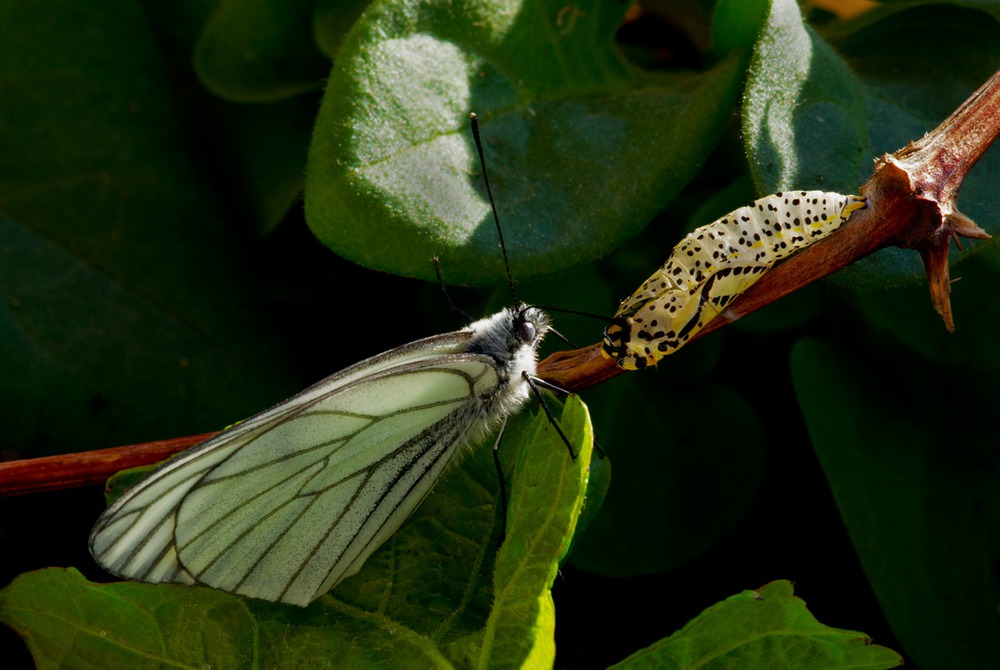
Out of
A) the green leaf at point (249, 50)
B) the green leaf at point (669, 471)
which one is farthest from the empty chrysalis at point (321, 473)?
the green leaf at point (249, 50)

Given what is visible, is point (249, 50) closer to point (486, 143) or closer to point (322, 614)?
point (486, 143)

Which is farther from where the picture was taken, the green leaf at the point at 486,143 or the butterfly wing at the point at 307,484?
the green leaf at the point at 486,143

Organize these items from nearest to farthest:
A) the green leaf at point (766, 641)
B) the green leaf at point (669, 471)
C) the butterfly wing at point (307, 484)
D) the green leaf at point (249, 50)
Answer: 1. the green leaf at point (766, 641)
2. the butterfly wing at point (307, 484)
3. the green leaf at point (669, 471)
4. the green leaf at point (249, 50)

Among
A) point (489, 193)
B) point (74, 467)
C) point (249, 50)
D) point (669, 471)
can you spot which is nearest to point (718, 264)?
point (489, 193)

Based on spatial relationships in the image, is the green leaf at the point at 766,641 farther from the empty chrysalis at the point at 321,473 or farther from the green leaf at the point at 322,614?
the empty chrysalis at the point at 321,473

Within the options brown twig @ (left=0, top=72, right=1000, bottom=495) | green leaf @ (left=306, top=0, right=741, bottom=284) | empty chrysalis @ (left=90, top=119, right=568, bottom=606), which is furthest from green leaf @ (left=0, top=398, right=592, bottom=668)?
green leaf @ (left=306, top=0, right=741, bottom=284)

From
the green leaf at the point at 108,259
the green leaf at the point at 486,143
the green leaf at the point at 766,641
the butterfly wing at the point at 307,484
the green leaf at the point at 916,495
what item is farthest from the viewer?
the green leaf at the point at 108,259
